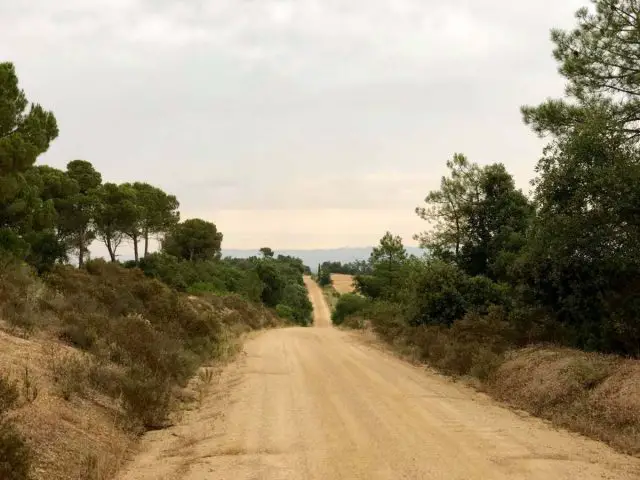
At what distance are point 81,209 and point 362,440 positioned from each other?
38.1 meters

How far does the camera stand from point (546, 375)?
11.4 meters

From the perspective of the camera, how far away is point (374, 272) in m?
48.6

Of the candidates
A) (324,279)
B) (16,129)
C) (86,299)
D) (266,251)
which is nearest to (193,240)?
(16,129)

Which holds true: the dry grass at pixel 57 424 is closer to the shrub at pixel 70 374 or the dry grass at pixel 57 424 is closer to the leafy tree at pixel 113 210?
the shrub at pixel 70 374

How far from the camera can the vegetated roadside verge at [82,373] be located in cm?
636

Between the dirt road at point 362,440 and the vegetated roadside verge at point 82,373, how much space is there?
583mm

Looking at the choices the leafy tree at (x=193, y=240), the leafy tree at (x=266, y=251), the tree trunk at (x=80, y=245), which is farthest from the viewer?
the leafy tree at (x=266, y=251)

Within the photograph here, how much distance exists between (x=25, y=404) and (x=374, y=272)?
4233 centimetres

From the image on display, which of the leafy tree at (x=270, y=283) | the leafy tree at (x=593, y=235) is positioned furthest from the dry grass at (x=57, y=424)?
the leafy tree at (x=270, y=283)

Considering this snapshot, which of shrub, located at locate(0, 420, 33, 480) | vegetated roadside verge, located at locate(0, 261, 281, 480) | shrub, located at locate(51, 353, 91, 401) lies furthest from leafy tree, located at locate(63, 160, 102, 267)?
shrub, located at locate(0, 420, 33, 480)

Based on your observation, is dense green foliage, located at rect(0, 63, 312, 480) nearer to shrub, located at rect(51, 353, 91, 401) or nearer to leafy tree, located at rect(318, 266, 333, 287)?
shrub, located at rect(51, 353, 91, 401)

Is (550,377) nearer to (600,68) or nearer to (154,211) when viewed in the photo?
(600,68)

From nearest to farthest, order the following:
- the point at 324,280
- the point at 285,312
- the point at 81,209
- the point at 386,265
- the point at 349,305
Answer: the point at 81,209 → the point at 386,265 → the point at 349,305 → the point at 285,312 → the point at 324,280

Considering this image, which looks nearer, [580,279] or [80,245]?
[580,279]
